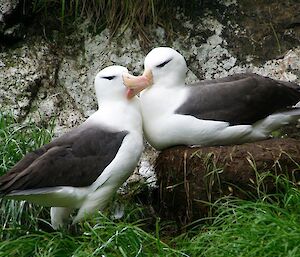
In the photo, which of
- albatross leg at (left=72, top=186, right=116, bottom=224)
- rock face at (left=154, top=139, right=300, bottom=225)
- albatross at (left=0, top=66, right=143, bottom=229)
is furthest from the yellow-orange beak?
albatross leg at (left=72, top=186, right=116, bottom=224)

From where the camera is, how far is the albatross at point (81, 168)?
15.5 feet

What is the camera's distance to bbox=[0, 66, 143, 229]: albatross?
4.71 metres

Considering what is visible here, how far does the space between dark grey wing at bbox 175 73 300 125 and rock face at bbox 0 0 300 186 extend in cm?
81

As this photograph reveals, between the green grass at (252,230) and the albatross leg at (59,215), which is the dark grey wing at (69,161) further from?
the green grass at (252,230)

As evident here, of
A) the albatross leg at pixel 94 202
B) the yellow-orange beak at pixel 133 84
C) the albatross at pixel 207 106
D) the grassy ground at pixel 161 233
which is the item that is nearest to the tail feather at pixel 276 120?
the albatross at pixel 207 106

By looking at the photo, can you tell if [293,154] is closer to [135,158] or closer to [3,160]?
[135,158]

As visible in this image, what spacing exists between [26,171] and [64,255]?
0.48 m

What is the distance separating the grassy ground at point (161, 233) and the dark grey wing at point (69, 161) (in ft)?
0.84


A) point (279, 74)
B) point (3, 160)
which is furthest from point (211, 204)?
point (279, 74)

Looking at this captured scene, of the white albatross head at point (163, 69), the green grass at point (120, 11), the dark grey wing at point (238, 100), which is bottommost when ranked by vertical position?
the dark grey wing at point (238, 100)

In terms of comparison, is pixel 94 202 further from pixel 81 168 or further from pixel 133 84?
pixel 133 84

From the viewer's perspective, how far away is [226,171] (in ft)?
16.3

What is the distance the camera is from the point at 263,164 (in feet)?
16.3

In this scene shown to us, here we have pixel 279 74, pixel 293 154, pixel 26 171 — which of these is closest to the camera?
pixel 26 171
